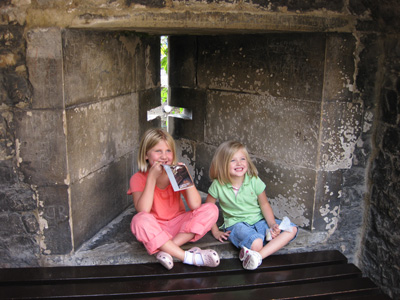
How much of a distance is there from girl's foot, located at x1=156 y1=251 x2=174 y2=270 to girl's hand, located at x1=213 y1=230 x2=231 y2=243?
0.47m

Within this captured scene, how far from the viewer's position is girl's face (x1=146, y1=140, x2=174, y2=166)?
9.57 ft

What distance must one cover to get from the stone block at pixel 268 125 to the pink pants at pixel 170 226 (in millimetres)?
748

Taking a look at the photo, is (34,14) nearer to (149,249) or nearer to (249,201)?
(149,249)

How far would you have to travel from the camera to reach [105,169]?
3.13 metres

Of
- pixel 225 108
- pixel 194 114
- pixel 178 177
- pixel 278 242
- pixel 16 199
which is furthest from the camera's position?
pixel 194 114

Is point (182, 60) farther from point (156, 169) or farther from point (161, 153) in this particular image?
point (156, 169)

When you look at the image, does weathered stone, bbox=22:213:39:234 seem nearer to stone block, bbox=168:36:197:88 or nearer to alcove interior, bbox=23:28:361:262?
alcove interior, bbox=23:28:361:262

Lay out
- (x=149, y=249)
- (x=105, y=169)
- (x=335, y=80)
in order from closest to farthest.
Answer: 1. (x=149, y=249)
2. (x=335, y=80)
3. (x=105, y=169)

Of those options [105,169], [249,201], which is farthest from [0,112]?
[249,201]

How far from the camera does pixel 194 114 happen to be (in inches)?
156

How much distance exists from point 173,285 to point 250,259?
1.66 ft

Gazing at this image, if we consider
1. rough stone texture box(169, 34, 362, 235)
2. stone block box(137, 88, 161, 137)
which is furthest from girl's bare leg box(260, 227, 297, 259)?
stone block box(137, 88, 161, 137)

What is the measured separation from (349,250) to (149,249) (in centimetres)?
156

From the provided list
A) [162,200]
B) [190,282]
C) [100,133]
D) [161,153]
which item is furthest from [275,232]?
[100,133]
